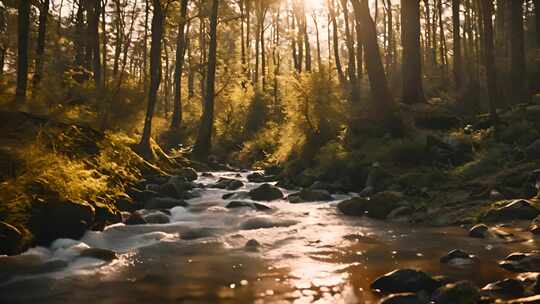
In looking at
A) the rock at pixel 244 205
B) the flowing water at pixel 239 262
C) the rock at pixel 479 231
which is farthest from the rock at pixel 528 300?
the rock at pixel 244 205

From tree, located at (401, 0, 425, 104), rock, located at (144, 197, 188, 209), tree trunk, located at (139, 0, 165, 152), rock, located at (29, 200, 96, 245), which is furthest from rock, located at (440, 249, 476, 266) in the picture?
tree trunk, located at (139, 0, 165, 152)

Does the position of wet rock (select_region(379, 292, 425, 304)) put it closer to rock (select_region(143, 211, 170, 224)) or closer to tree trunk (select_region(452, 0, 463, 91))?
rock (select_region(143, 211, 170, 224))

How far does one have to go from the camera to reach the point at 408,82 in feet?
62.0

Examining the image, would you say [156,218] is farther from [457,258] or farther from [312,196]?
[457,258]

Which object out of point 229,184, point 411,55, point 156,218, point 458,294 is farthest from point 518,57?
point 458,294

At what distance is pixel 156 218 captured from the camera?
10562 mm

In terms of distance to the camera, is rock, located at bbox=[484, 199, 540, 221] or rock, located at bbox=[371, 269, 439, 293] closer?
rock, located at bbox=[371, 269, 439, 293]

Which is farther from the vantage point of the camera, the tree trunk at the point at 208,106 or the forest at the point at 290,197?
the tree trunk at the point at 208,106

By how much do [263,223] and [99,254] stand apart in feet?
11.9

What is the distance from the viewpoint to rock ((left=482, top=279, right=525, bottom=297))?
5.30m

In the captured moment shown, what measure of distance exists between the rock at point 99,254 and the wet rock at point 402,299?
3976 millimetres

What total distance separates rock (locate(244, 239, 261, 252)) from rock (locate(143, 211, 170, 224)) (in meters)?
2.66

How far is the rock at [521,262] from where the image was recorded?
245 inches

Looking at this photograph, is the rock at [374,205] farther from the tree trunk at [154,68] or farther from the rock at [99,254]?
Answer: the tree trunk at [154,68]
